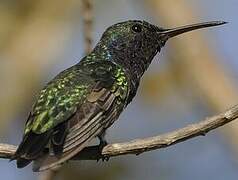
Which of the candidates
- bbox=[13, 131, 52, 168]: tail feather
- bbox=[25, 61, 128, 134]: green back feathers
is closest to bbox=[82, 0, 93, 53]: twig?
bbox=[25, 61, 128, 134]: green back feathers

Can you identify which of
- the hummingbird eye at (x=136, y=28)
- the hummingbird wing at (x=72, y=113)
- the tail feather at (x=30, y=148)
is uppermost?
the hummingbird eye at (x=136, y=28)

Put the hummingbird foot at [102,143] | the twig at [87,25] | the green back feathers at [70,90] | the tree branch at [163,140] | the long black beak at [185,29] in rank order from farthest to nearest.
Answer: the long black beak at [185,29] → the twig at [87,25] → the green back feathers at [70,90] → the hummingbird foot at [102,143] → the tree branch at [163,140]

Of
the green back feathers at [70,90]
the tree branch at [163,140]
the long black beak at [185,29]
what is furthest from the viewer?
the long black beak at [185,29]

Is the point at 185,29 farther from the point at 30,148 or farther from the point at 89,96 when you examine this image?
the point at 30,148

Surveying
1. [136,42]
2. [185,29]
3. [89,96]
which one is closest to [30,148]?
[89,96]

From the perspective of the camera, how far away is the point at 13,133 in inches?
255

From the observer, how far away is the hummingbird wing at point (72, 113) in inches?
150

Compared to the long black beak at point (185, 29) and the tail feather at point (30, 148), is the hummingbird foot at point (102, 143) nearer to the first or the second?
the tail feather at point (30, 148)

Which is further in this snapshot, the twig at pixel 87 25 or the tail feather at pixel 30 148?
the twig at pixel 87 25

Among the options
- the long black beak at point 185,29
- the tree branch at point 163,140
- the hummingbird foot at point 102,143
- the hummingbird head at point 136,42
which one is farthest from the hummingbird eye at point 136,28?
the tree branch at point 163,140

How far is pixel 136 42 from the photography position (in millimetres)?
4656

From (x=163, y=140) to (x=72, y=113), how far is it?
22.0 inches

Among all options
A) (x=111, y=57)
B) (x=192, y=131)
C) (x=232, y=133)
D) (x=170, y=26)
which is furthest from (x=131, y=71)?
(x=170, y=26)

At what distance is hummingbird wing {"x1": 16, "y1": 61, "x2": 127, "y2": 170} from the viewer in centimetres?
382
